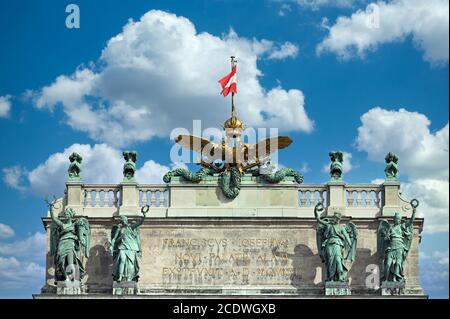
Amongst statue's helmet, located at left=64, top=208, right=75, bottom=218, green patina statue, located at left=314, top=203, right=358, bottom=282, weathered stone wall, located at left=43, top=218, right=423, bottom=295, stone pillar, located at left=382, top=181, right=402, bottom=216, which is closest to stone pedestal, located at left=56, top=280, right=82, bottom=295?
weathered stone wall, located at left=43, top=218, right=423, bottom=295

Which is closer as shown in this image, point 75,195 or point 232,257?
point 232,257

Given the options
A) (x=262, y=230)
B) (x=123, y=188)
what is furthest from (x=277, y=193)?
(x=123, y=188)

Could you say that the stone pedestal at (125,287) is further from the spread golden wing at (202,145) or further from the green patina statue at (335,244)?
the green patina statue at (335,244)

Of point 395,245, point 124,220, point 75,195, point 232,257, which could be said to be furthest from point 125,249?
point 395,245

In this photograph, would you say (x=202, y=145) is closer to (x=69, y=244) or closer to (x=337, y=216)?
(x=337, y=216)

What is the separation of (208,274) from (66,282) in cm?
512

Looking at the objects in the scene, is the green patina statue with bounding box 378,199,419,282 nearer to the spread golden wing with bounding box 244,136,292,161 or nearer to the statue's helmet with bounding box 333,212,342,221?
the statue's helmet with bounding box 333,212,342,221

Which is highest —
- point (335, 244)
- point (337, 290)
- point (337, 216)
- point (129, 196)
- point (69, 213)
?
point (129, 196)

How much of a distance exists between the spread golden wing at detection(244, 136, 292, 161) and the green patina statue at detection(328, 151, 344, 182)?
6.00 feet

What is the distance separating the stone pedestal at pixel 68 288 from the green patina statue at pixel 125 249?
1.40 metres

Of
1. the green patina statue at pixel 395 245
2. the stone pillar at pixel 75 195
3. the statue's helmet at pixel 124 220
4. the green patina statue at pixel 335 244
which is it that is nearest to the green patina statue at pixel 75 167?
the stone pillar at pixel 75 195

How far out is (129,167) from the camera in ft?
185

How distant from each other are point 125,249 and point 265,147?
6.58 m
